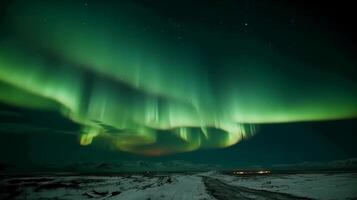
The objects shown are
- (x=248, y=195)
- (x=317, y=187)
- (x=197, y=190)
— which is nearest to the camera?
(x=248, y=195)

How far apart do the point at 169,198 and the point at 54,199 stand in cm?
1206

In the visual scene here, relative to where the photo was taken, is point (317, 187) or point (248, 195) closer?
point (248, 195)

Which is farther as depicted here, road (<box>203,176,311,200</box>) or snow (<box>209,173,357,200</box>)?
snow (<box>209,173,357,200</box>)

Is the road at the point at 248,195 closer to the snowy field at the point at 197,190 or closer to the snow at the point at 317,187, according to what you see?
the snowy field at the point at 197,190

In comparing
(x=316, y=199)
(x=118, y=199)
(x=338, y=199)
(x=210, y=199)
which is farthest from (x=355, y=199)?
(x=118, y=199)

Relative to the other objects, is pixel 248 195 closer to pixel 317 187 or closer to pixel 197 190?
pixel 197 190

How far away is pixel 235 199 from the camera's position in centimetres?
2555

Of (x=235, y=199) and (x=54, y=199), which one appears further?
(x=54, y=199)

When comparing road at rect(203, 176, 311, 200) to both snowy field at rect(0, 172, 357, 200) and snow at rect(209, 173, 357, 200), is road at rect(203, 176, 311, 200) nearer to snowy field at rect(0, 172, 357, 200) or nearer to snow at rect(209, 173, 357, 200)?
snowy field at rect(0, 172, 357, 200)

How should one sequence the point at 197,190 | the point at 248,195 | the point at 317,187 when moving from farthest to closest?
the point at 317,187 → the point at 197,190 → the point at 248,195

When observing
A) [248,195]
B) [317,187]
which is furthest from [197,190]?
[317,187]

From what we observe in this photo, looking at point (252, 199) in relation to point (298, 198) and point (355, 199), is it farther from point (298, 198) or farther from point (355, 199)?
point (355, 199)

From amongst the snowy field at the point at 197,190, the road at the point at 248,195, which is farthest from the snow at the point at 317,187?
the road at the point at 248,195

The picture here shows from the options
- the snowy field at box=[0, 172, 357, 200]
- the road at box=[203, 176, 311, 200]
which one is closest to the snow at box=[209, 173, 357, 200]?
the snowy field at box=[0, 172, 357, 200]
